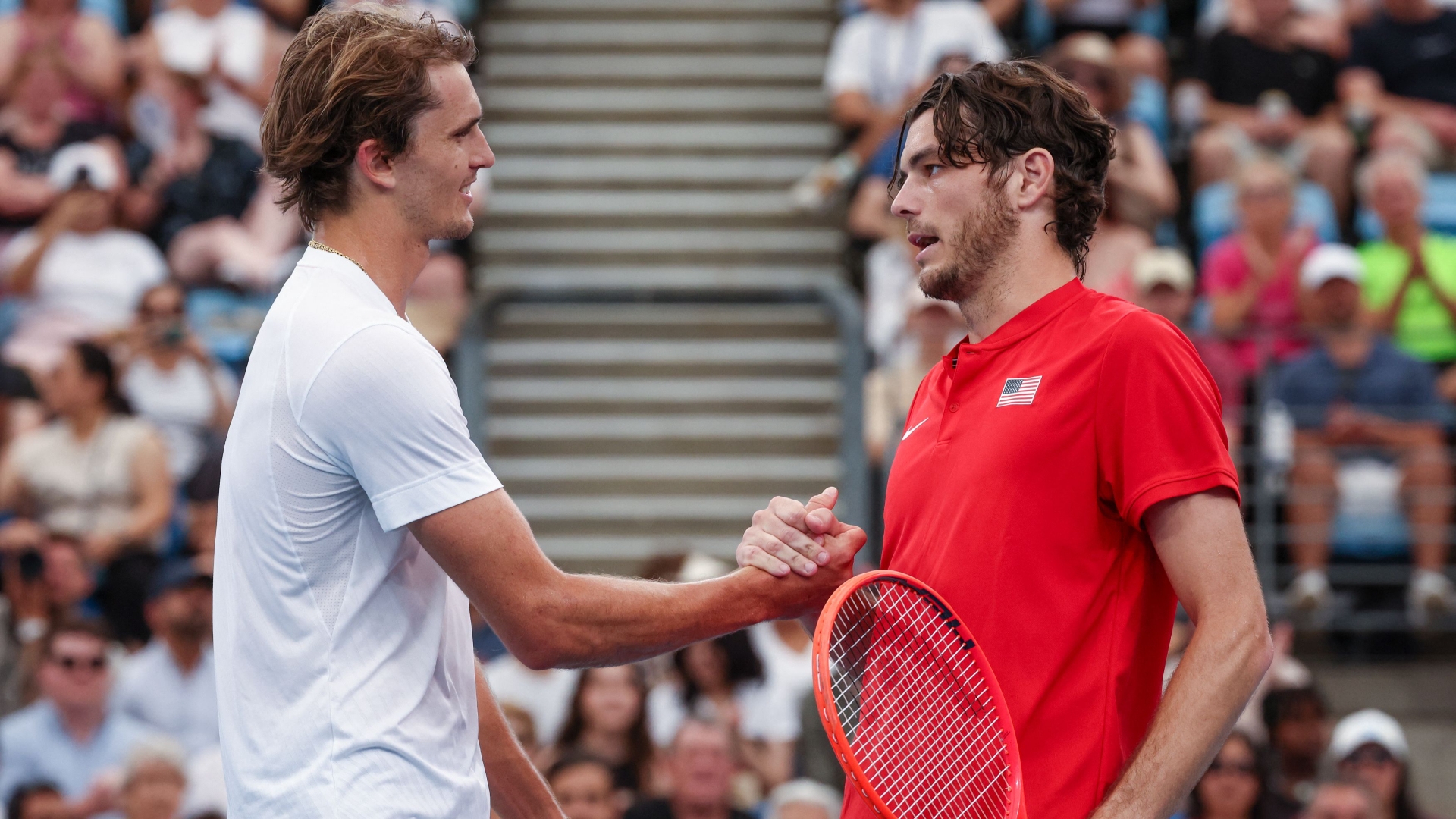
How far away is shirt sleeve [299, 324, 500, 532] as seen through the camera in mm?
2557

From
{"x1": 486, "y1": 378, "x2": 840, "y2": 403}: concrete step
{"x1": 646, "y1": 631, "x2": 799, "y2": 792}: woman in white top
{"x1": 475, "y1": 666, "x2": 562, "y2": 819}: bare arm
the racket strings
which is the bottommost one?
{"x1": 646, "y1": 631, "x2": 799, "y2": 792}: woman in white top

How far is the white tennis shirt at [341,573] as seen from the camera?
253 cm

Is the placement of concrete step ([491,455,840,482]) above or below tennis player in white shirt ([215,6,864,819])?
below

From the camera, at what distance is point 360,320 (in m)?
2.61

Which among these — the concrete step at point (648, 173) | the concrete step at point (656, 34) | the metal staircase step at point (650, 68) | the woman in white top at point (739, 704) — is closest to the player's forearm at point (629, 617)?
the woman in white top at point (739, 704)

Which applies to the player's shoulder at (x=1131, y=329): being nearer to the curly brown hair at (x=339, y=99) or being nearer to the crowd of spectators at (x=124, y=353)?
the curly brown hair at (x=339, y=99)

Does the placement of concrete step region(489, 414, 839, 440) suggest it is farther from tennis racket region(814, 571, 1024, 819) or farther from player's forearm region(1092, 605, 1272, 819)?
player's forearm region(1092, 605, 1272, 819)

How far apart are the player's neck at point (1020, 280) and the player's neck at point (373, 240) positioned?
39.3 inches

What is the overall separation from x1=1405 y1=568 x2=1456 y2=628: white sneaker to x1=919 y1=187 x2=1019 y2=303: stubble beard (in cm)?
487

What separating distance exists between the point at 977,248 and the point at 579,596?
934mm

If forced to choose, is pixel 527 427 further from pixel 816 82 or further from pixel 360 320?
pixel 360 320

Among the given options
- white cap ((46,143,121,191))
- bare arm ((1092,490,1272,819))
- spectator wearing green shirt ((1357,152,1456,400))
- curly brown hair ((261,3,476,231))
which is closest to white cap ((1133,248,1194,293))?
spectator wearing green shirt ((1357,152,1456,400))

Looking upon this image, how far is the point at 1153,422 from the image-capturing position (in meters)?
2.59

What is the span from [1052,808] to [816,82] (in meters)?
7.48
